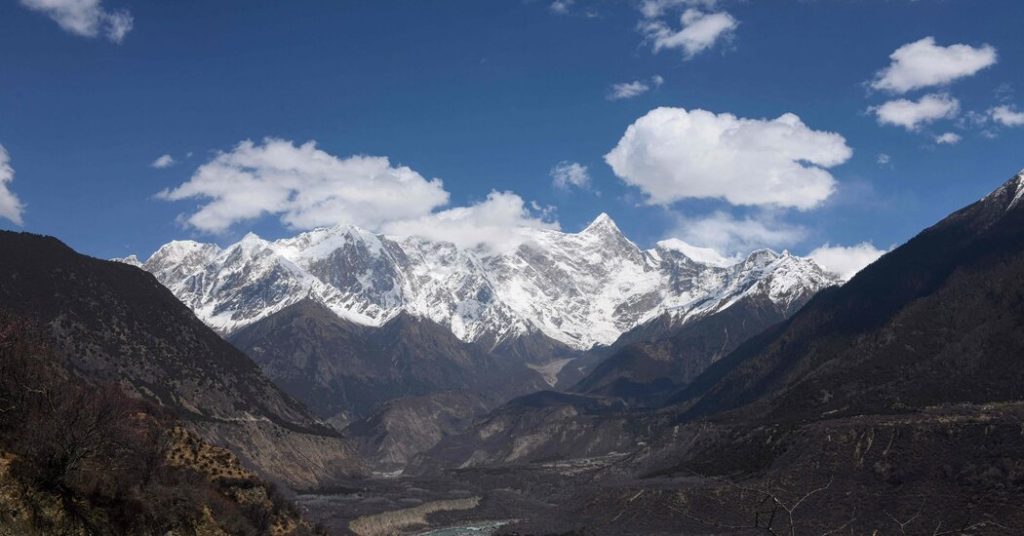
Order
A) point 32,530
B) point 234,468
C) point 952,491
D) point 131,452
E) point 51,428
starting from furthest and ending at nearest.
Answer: point 952,491
point 234,468
point 131,452
point 51,428
point 32,530

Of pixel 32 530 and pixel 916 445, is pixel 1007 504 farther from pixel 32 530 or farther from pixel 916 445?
pixel 32 530

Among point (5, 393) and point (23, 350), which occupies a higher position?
point (23, 350)

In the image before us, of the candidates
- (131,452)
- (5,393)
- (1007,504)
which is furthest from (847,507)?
(5,393)

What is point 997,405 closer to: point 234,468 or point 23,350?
point 234,468

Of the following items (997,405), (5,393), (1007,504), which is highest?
(5,393)

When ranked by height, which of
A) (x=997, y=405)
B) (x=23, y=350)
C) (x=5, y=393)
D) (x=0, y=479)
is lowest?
(x=997, y=405)

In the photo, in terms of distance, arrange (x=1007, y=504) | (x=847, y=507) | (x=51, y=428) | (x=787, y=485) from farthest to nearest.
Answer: (x=787, y=485) < (x=847, y=507) < (x=1007, y=504) < (x=51, y=428)

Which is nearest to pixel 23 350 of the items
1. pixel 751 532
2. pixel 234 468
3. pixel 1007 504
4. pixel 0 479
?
pixel 0 479

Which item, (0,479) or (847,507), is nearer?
(0,479)

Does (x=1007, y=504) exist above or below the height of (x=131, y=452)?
below

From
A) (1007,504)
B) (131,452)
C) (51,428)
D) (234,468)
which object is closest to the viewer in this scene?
(51,428)
